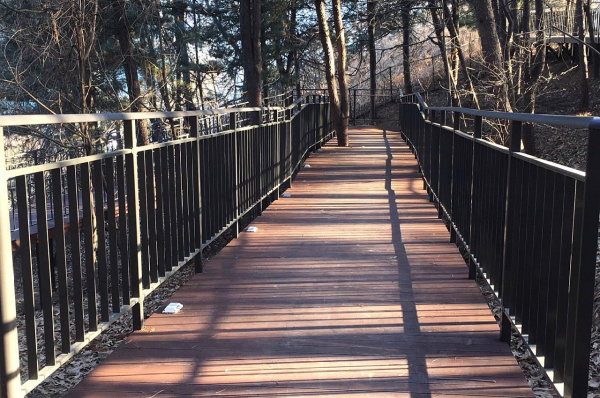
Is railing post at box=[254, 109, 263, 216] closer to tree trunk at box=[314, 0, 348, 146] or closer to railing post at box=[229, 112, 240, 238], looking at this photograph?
railing post at box=[229, 112, 240, 238]

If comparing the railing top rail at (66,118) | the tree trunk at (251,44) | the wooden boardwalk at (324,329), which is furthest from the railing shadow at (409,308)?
the tree trunk at (251,44)

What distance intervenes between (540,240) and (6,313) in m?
2.40

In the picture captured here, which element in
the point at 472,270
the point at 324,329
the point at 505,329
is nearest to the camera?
the point at 505,329

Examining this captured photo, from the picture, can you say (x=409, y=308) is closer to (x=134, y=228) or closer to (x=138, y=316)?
(x=138, y=316)

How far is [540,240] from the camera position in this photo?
10.2ft

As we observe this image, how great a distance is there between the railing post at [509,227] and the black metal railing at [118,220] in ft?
7.10

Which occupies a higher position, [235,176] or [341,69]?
[341,69]

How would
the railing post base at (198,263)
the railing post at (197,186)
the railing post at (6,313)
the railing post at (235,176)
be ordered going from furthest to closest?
the railing post at (235,176) → the railing post base at (198,263) → the railing post at (197,186) → the railing post at (6,313)

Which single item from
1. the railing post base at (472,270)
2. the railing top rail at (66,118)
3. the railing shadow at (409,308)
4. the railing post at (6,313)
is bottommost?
the railing shadow at (409,308)

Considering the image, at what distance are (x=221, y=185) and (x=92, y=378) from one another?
320cm

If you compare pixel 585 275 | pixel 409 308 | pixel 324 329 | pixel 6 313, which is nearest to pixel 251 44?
pixel 409 308

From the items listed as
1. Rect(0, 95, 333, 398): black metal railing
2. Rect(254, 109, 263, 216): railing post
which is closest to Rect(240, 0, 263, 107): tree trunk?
Rect(254, 109, 263, 216): railing post

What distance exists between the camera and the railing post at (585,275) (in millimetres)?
2318

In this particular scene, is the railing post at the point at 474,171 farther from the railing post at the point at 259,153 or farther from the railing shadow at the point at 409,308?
the railing post at the point at 259,153
